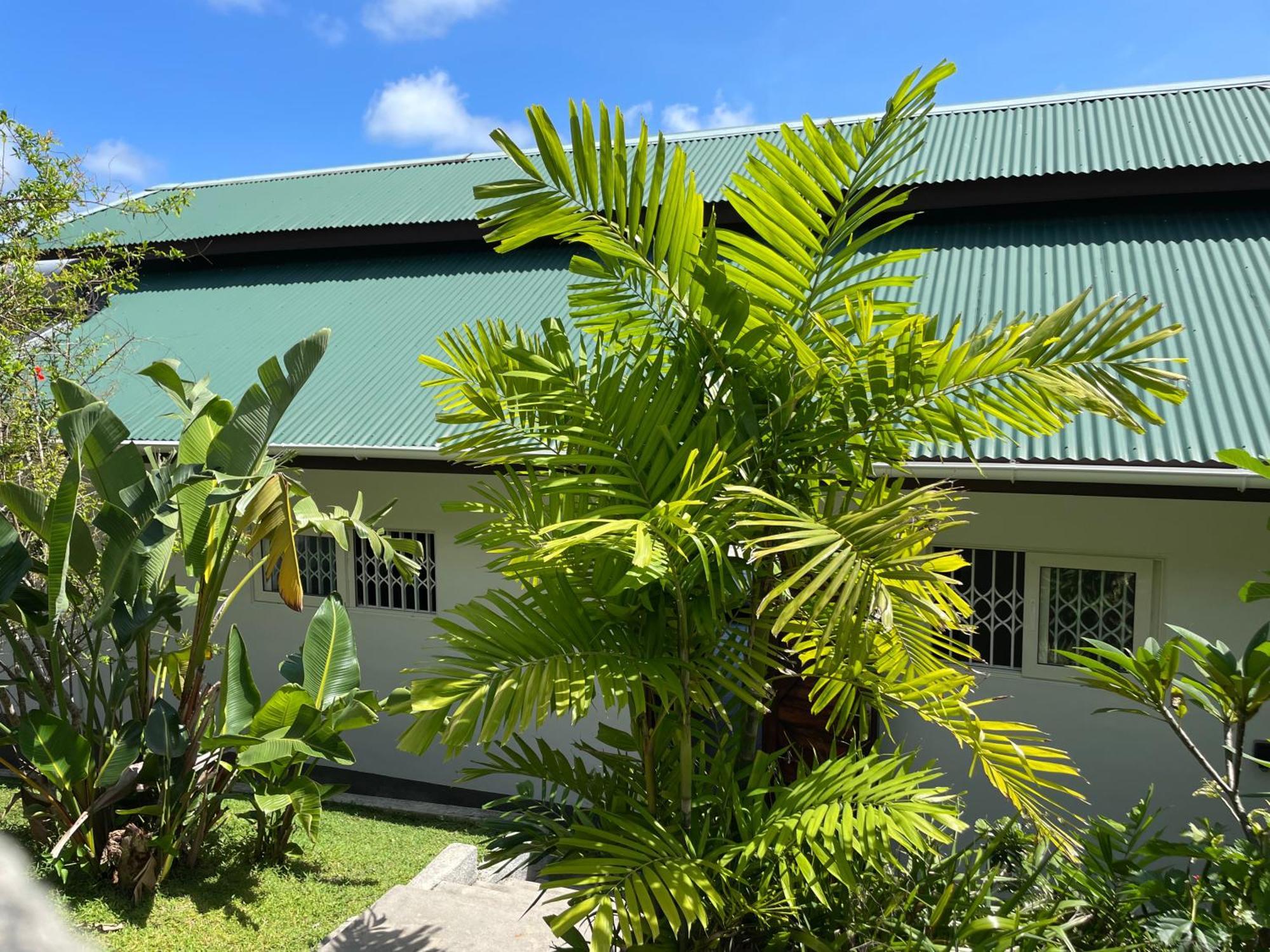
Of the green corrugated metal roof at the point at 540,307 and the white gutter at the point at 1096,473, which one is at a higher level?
the green corrugated metal roof at the point at 540,307

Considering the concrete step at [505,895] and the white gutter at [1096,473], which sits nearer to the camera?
the concrete step at [505,895]

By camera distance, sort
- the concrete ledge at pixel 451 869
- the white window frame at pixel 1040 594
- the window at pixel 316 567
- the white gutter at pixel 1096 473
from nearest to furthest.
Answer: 1. the white gutter at pixel 1096 473
2. the concrete ledge at pixel 451 869
3. the white window frame at pixel 1040 594
4. the window at pixel 316 567

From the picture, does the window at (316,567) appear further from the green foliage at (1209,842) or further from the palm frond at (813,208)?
the green foliage at (1209,842)

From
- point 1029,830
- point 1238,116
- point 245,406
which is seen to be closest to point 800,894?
point 1029,830

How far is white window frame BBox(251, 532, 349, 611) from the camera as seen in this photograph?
8.12m

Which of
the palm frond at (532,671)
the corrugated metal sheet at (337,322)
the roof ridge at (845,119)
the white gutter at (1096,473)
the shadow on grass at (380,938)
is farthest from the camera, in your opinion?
the roof ridge at (845,119)

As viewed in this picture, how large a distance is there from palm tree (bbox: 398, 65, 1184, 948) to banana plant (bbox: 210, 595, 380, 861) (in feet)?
7.45

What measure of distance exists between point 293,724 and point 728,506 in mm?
3287

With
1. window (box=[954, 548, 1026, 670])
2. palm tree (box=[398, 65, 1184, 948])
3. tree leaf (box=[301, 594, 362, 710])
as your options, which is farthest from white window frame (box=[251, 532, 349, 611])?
palm tree (box=[398, 65, 1184, 948])

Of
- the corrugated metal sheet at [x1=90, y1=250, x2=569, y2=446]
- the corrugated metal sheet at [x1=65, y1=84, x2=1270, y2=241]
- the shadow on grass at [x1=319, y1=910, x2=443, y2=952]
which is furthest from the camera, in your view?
the corrugated metal sheet at [x1=65, y1=84, x2=1270, y2=241]

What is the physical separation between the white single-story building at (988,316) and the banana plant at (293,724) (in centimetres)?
196

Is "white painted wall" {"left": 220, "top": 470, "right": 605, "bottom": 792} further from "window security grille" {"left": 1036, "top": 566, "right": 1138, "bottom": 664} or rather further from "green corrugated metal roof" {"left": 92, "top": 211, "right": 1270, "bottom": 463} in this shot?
"window security grille" {"left": 1036, "top": 566, "right": 1138, "bottom": 664}

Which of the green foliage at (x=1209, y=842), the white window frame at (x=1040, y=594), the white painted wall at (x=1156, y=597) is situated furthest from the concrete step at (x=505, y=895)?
the white window frame at (x=1040, y=594)

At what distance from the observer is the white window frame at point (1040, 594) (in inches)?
227
